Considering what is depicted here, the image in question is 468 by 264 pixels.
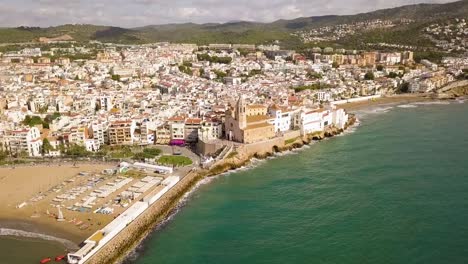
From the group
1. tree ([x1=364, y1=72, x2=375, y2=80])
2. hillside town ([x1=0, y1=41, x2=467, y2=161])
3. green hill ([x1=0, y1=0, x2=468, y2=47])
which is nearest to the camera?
hillside town ([x1=0, y1=41, x2=467, y2=161])

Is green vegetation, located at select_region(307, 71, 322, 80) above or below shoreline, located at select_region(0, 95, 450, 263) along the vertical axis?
above

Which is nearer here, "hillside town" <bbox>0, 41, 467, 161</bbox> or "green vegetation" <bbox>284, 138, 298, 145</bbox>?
"hillside town" <bbox>0, 41, 467, 161</bbox>

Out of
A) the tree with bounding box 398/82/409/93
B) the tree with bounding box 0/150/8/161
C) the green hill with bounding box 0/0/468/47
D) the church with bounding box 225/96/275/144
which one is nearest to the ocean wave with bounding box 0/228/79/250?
the tree with bounding box 0/150/8/161

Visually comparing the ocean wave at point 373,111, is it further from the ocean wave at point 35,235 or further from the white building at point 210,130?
the ocean wave at point 35,235

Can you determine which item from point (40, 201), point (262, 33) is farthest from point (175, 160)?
point (262, 33)

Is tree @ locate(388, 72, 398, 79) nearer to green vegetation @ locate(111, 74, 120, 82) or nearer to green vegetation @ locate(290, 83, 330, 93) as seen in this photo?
green vegetation @ locate(290, 83, 330, 93)

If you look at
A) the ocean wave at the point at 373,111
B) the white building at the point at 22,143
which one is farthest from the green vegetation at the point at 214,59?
the white building at the point at 22,143
